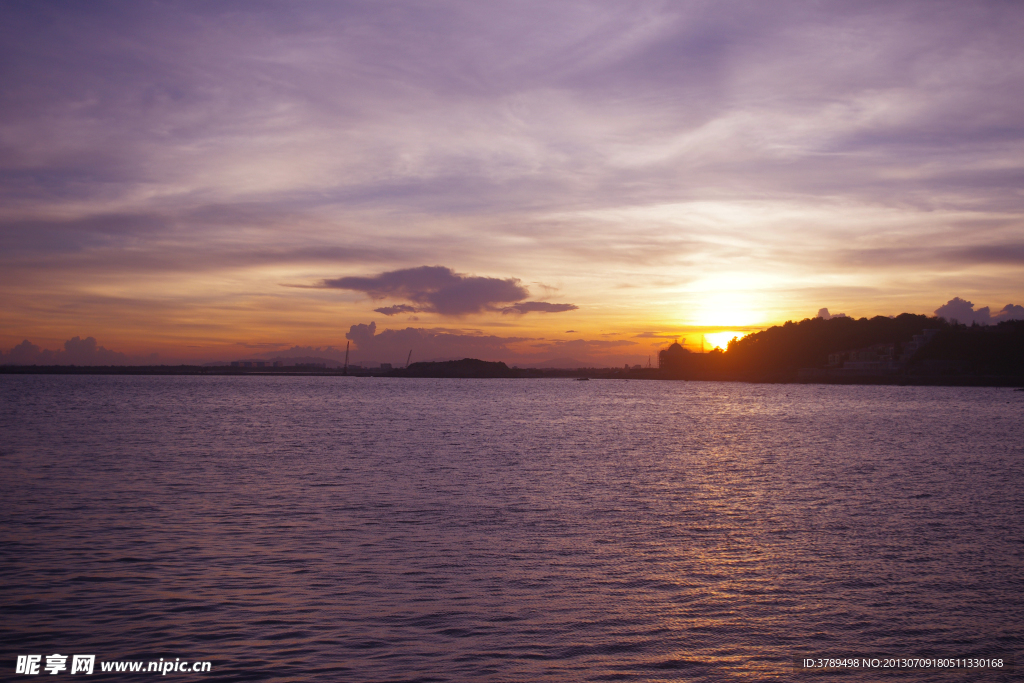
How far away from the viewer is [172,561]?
1653 centimetres

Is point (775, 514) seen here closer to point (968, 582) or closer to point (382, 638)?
point (968, 582)

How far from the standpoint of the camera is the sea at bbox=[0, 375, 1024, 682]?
1130cm

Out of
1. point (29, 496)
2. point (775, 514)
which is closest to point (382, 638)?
A: point (775, 514)

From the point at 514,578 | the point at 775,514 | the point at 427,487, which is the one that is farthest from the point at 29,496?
the point at 775,514

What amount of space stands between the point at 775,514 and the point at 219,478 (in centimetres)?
2248

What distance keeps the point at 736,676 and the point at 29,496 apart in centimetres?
2508

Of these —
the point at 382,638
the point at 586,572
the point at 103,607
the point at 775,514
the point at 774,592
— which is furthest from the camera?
the point at 775,514

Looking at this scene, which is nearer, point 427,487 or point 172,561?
point 172,561

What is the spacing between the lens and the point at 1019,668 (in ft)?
36.3

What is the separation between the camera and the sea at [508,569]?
1130 cm

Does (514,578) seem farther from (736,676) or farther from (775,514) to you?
(775,514)

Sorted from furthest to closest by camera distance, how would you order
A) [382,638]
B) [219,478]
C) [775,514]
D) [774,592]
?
[219,478], [775,514], [774,592], [382,638]

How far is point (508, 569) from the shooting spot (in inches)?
640

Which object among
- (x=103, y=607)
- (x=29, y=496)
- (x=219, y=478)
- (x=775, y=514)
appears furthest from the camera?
(x=219, y=478)
